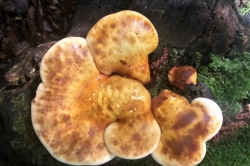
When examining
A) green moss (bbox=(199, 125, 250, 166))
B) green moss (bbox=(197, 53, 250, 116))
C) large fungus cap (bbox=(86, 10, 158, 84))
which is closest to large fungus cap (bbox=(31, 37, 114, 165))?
large fungus cap (bbox=(86, 10, 158, 84))

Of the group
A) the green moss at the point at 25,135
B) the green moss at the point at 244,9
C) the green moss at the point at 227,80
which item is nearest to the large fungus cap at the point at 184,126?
the green moss at the point at 227,80

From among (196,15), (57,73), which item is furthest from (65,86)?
(196,15)

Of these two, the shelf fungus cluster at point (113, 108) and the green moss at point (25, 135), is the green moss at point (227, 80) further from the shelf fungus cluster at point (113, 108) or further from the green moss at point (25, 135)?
the green moss at point (25, 135)

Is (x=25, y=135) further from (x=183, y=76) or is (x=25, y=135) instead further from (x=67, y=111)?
(x=183, y=76)

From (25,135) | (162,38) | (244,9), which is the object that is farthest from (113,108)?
(244,9)

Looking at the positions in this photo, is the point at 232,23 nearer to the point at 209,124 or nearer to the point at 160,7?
the point at 160,7

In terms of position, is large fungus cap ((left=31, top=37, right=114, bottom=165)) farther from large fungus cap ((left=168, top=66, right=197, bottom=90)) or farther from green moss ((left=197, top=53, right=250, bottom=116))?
green moss ((left=197, top=53, right=250, bottom=116))
